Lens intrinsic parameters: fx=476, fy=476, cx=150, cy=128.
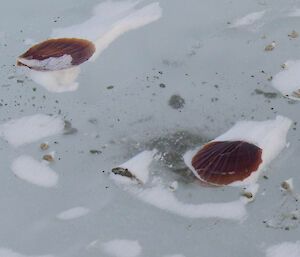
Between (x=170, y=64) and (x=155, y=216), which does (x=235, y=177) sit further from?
(x=170, y=64)

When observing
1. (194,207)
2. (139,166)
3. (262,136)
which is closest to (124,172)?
(139,166)

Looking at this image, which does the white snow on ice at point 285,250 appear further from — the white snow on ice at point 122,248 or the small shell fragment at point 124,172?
the small shell fragment at point 124,172

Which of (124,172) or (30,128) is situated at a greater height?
(30,128)

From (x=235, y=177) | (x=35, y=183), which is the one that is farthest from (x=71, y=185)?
(x=235, y=177)

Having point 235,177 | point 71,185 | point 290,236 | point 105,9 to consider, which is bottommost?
point 290,236

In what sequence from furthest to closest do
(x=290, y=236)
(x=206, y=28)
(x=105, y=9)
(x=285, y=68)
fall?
(x=105, y=9) < (x=206, y=28) < (x=285, y=68) < (x=290, y=236)

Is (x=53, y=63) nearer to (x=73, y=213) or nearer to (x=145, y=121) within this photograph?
(x=145, y=121)

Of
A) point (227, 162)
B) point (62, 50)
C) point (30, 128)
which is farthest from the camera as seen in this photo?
point (62, 50)
